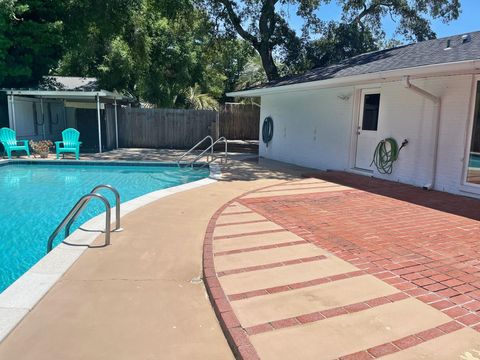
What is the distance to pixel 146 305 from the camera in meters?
3.03

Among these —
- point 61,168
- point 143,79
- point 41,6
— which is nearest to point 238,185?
point 61,168

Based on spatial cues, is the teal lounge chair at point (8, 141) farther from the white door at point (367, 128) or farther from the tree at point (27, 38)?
the white door at point (367, 128)

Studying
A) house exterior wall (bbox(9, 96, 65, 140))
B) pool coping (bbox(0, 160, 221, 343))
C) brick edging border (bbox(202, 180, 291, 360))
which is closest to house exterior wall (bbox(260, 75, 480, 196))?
brick edging border (bbox(202, 180, 291, 360))

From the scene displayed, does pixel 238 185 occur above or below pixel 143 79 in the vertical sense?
below

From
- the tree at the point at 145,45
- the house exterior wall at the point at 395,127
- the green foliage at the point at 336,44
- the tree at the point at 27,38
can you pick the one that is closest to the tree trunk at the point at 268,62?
the tree at the point at 145,45

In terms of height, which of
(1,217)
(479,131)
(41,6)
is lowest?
(1,217)

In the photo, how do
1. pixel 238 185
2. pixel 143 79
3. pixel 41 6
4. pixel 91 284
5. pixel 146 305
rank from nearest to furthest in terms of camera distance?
1. pixel 146 305
2. pixel 91 284
3. pixel 238 185
4. pixel 41 6
5. pixel 143 79

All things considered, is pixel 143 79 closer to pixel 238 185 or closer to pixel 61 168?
pixel 61 168

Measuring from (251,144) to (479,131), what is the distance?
12888 mm

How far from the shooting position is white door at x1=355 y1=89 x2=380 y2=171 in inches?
349

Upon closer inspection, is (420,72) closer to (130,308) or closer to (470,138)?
(470,138)

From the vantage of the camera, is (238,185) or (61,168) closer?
(238,185)

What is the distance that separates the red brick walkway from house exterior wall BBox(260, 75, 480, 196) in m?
0.54

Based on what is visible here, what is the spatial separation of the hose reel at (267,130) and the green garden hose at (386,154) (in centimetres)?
520
